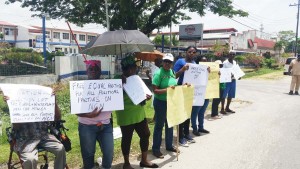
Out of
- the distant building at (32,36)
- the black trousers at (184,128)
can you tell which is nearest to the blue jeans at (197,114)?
the black trousers at (184,128)

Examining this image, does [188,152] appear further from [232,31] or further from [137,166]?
[232,31]

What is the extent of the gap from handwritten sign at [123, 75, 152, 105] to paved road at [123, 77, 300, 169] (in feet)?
4.41

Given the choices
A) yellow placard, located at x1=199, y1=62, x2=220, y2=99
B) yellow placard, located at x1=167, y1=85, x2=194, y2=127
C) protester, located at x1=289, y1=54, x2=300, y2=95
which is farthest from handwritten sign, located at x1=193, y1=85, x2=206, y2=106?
protester, located at x1=289, y1=54, x2=300, y2=95

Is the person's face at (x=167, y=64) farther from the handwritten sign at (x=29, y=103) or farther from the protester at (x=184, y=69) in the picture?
the handwritten sign at (x=29, y=103)

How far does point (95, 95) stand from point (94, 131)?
477 mm

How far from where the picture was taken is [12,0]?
70.8 ft

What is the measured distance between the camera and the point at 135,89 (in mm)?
4297

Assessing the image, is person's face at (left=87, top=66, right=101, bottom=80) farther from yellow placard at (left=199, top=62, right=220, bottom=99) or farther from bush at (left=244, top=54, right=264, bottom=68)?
bush at (left=244, top=54, right=264, bottom=68)

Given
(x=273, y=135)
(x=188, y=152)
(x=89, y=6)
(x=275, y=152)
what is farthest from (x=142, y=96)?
(x=89, y=6)

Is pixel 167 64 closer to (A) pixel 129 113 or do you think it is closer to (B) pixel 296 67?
(A) pixel 129 113

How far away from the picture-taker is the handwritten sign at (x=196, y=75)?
5906mm

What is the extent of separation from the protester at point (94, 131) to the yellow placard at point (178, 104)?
1187 millimetres

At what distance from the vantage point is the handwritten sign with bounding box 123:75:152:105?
13.9 ft

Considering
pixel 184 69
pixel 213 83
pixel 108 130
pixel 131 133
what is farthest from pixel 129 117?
pixel 213 83
